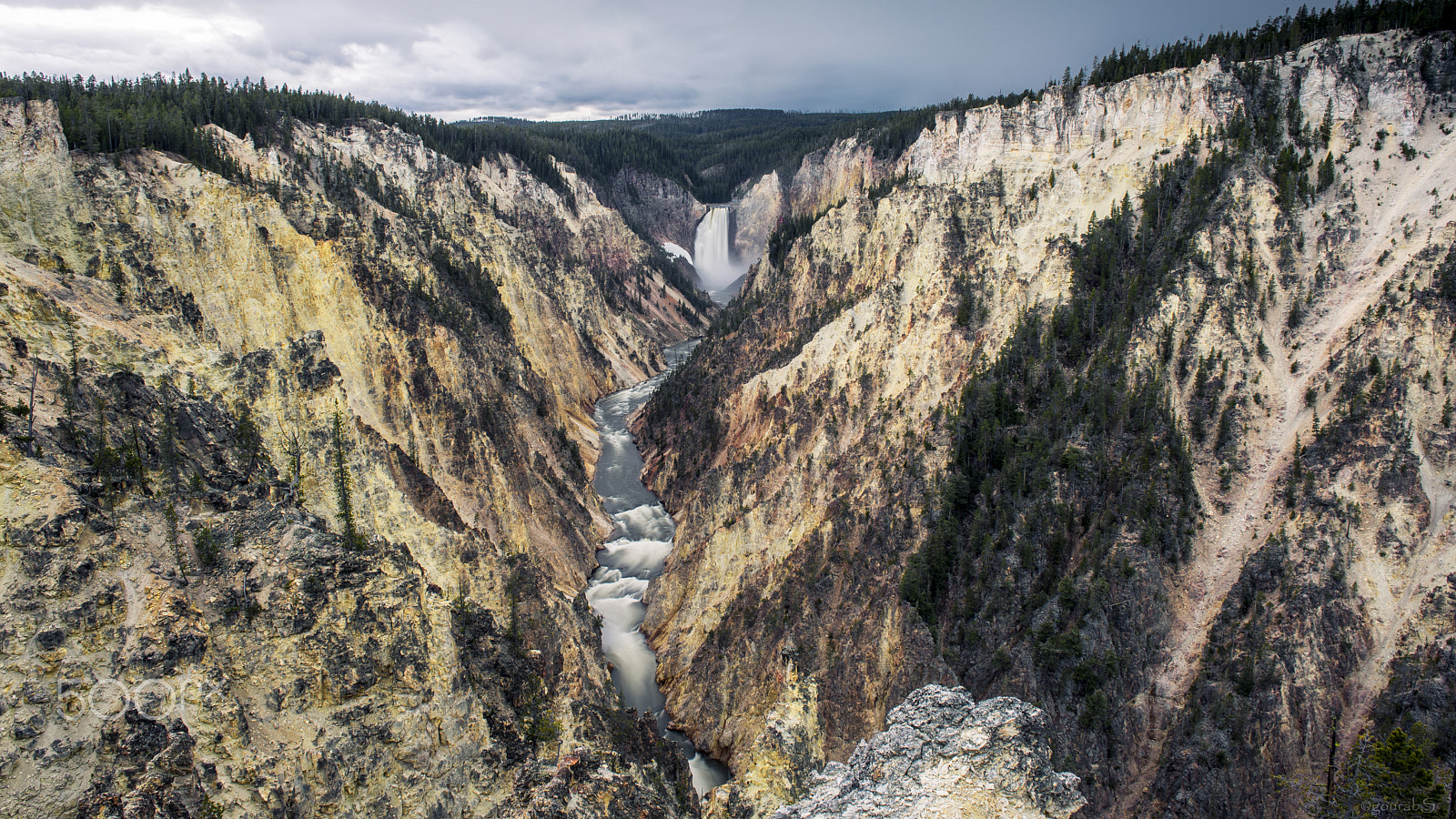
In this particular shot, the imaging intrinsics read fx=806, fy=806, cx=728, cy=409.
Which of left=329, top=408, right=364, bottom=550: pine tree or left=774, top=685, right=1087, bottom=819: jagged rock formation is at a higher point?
left=329, top=408, right=364, bottom=550: pine tree

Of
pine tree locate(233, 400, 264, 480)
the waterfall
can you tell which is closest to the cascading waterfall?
pine tree locate(233, 400, 264, 480)

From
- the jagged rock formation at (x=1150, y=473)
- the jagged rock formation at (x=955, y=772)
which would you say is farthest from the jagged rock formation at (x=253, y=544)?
the jagged rock formation at (x=1150, y=473)

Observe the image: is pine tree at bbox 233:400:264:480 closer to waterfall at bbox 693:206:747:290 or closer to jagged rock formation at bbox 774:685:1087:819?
jagged rock formation at bbox 774:685:1087:819

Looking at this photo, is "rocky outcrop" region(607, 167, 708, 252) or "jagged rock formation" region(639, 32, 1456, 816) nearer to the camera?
"jagged rock formation" region(639, 32, 1456, 816)

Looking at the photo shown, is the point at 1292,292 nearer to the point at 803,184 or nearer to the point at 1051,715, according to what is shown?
the point at 1051,715

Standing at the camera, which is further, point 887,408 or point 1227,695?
point 887,408

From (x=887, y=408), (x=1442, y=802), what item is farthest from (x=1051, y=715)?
(x=887, y=408)

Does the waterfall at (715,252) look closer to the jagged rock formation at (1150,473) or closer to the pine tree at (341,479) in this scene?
the jagged rock formation at (1150,473)
